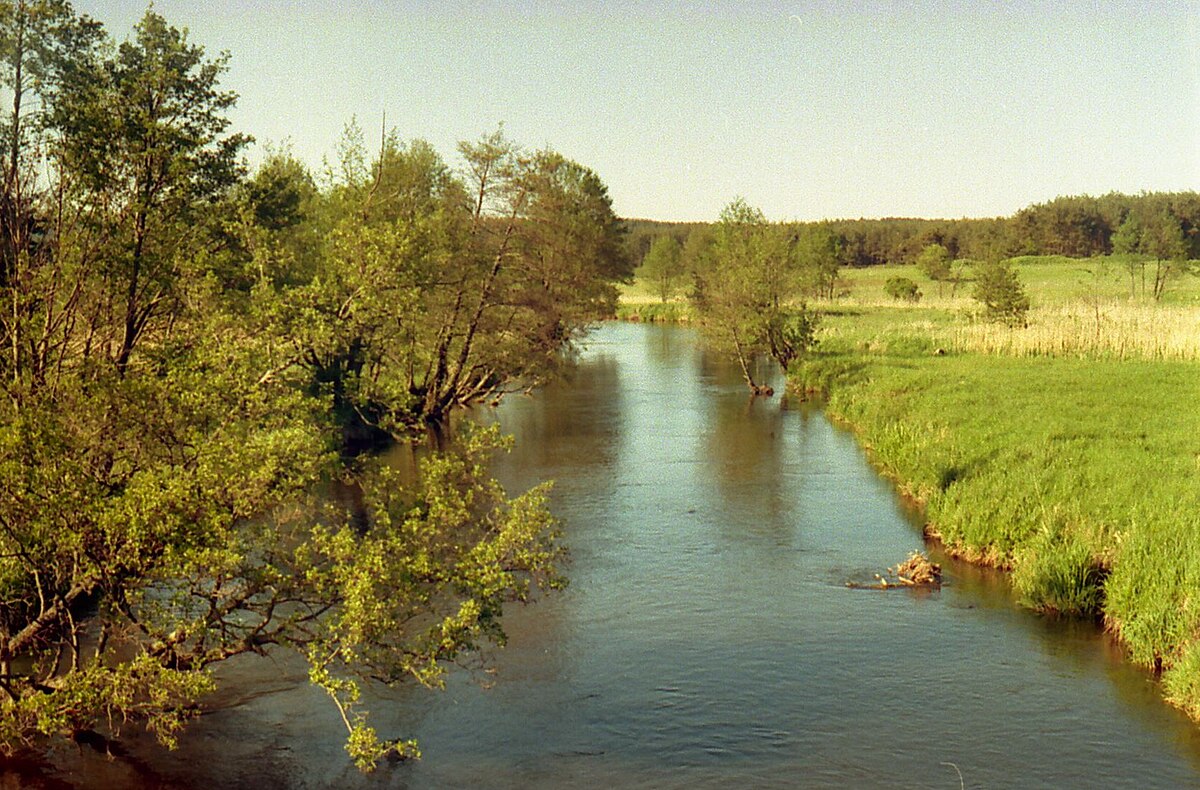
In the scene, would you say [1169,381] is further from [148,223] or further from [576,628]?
[148,223]

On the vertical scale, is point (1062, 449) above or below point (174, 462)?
below

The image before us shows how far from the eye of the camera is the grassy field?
18.4m

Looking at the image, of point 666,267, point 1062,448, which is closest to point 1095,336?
point 1062,448

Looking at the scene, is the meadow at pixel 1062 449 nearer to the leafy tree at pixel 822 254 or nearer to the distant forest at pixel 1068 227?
the leafy tree at pixel 822 254

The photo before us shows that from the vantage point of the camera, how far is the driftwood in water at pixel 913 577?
2231 centimetres

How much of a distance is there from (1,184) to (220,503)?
6962 mm

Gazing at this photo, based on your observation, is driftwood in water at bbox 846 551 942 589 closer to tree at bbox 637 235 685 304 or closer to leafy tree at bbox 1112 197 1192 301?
leafy tree at bbox 1112 197 1192 301

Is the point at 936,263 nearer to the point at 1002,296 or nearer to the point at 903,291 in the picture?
the point at 903,291

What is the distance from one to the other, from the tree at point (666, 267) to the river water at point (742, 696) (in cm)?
9986

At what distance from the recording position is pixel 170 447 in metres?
13.9

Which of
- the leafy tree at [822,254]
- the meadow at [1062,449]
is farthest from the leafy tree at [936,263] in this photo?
the meadow at [1062,449]

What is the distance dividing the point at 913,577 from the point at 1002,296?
40371 millimetres

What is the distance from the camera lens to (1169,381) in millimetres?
38406

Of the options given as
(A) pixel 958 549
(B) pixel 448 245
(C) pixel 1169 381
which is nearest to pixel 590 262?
(B) pixel 448 245
